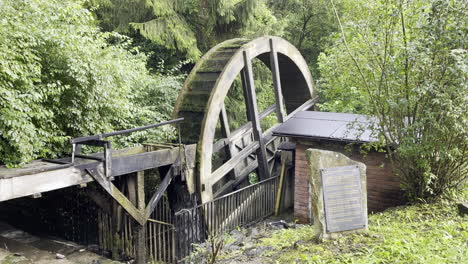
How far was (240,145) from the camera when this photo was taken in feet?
32.5

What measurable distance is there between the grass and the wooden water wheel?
255cm

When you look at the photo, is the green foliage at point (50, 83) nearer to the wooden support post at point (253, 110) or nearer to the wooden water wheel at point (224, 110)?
the wooden water wheel at point (224, 110)

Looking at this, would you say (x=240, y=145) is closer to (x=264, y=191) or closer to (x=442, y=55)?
(x=264, y=191)

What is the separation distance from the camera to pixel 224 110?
9141mm

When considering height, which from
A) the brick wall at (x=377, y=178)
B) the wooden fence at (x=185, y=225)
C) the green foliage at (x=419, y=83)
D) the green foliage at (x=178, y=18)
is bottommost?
the wooden fence at (x=185, y=225)

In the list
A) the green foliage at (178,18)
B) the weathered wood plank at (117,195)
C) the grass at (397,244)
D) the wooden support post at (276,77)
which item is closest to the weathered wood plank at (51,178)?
the weathered wood plank at (117,195)

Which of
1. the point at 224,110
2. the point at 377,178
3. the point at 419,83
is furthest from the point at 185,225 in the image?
the point at 419,83

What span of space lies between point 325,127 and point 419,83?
2.76 metres

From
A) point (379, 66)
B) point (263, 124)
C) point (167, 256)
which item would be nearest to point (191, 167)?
point (167, 256)

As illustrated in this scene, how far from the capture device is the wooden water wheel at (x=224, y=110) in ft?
25.6

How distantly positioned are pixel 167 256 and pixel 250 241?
1632mm

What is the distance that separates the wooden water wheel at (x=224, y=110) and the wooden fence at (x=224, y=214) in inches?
14.3

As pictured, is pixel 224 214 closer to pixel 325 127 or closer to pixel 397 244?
pixel 325 127

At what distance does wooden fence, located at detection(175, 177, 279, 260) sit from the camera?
269 inches
